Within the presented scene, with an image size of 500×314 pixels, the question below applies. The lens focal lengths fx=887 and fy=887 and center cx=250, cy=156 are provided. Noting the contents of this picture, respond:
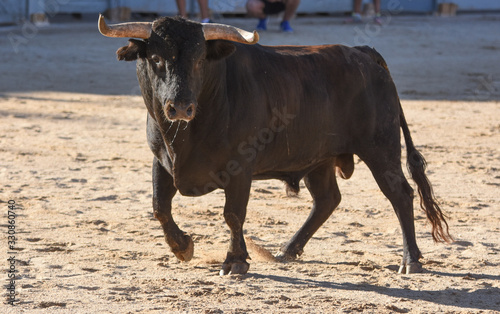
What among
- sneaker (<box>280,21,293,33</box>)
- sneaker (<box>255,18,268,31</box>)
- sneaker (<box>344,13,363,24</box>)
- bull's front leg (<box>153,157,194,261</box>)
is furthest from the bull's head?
sneaker (<box>344,13,363,24</box>)

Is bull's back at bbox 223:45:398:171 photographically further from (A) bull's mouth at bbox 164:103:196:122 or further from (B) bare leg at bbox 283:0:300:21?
(B) bare leg at bbox 283:0:300:21

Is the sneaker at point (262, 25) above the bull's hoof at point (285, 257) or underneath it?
underneath

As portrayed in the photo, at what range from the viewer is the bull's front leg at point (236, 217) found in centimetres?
493

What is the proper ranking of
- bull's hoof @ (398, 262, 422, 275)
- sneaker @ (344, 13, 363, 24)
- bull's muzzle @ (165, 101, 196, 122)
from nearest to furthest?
bull's muzzle @ (165, 101, 196, 122) < bull's hoof @ (398, 262, 422, 275) < sneaker @ (344, 13, 363, 24)

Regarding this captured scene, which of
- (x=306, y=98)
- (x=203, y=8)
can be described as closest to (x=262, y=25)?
(x=203, y=8)

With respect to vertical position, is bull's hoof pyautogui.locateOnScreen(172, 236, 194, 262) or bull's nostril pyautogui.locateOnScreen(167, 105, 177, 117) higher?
bull's nostril pyautogui.locateOnScreen(167, 105, 177, 117)

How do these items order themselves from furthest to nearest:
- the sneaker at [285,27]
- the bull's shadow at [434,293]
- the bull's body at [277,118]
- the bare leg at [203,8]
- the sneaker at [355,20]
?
the sneaker at [355,20] < the sneaker at [285,27] < the bare leg at [203,8] < the bull's body at [277,118] < the bull's shadow at [434,293]

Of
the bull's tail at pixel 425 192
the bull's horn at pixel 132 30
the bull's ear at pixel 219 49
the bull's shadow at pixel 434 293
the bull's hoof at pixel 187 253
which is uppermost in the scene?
the bull's horn at pixel 132 30

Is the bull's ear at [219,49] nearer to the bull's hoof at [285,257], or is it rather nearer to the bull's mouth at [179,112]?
the bull's mouth at [179,112]

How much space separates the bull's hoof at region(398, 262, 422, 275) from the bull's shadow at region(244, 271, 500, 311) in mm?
358

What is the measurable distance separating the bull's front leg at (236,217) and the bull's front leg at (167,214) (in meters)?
0.31

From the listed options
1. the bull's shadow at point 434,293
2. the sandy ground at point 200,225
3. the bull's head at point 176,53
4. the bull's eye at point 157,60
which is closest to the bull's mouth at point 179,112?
the bull's head at point 176,53

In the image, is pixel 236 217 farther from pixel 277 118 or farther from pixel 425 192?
pixel 425 192

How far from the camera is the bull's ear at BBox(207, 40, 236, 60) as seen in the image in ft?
15.6
